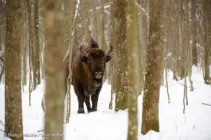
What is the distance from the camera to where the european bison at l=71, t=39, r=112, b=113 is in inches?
353

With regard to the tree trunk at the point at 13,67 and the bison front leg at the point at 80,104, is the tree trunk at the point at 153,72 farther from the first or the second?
the bison front leg at the point at 80,104

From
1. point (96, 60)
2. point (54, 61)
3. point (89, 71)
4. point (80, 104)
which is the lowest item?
point (80, 104)

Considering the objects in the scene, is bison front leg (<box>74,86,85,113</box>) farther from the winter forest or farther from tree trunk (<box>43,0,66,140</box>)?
tree trunk (<box>43,0,66,140</box>)

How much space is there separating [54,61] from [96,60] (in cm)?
645

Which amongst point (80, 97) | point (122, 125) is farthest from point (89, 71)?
point (122, 125)

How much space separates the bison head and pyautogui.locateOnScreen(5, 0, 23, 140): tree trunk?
337 centimetres

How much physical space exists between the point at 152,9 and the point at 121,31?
245 centimetres

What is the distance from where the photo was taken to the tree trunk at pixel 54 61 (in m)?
2.52

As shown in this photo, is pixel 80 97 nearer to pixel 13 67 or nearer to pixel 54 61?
pixel 13 67

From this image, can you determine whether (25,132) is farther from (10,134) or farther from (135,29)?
(135,29)

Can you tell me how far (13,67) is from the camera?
5.72 meters

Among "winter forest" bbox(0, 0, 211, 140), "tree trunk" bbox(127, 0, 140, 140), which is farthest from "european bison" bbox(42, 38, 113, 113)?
"tree trunk" bbox(127, 0, 140, 140)

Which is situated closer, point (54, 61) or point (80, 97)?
point (54, 61)

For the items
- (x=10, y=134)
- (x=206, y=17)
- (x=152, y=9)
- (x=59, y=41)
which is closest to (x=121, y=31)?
(x=152, y=9)
